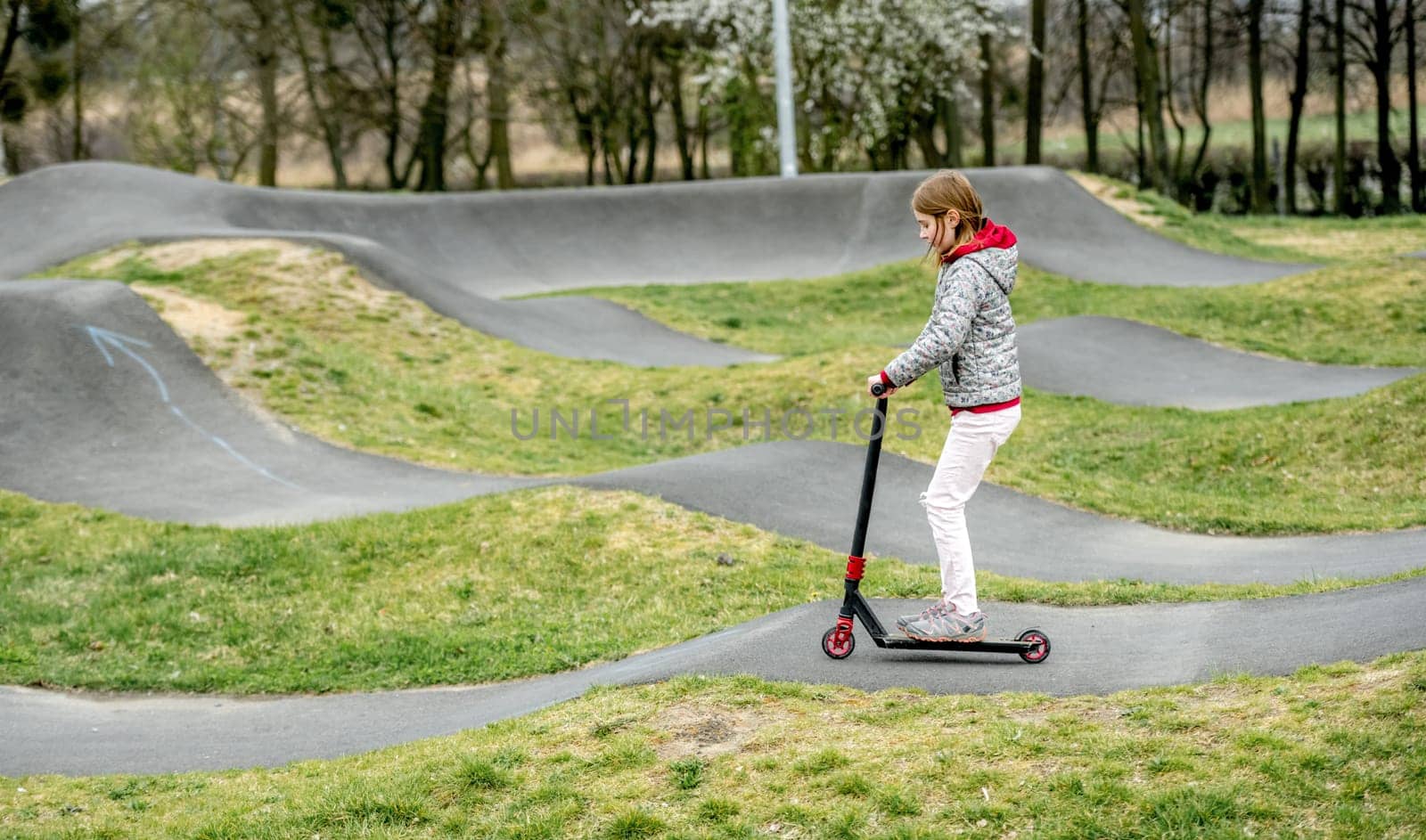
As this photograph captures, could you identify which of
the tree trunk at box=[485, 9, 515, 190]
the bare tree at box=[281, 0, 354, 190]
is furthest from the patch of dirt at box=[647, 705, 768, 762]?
the bare tree at box=[281, 0, 354, 190]

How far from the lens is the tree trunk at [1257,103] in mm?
36344

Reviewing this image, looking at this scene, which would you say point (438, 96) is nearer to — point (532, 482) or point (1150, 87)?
Answer: point (1150, 87)

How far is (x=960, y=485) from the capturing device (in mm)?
5867

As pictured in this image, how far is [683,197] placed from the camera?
28.2m

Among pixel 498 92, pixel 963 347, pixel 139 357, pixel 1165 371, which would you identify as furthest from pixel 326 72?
pixel 963 347

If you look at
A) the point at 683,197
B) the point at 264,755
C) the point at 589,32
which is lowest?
the point at 264,755

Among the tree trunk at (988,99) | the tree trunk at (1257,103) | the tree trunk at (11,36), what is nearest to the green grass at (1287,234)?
the tree trunk at (1257,103)

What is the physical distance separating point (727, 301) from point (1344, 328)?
10.7 m

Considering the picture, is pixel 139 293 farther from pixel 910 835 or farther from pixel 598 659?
pixel 910 835

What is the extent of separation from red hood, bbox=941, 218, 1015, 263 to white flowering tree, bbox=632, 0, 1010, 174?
2968 cm

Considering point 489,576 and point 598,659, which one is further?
point 489,576

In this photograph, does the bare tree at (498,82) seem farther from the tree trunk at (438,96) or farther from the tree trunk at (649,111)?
the tree trunk at (649,111)

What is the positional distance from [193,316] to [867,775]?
14.3m

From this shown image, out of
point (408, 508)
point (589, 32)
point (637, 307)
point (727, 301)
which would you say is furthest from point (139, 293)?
point (589, 32)
